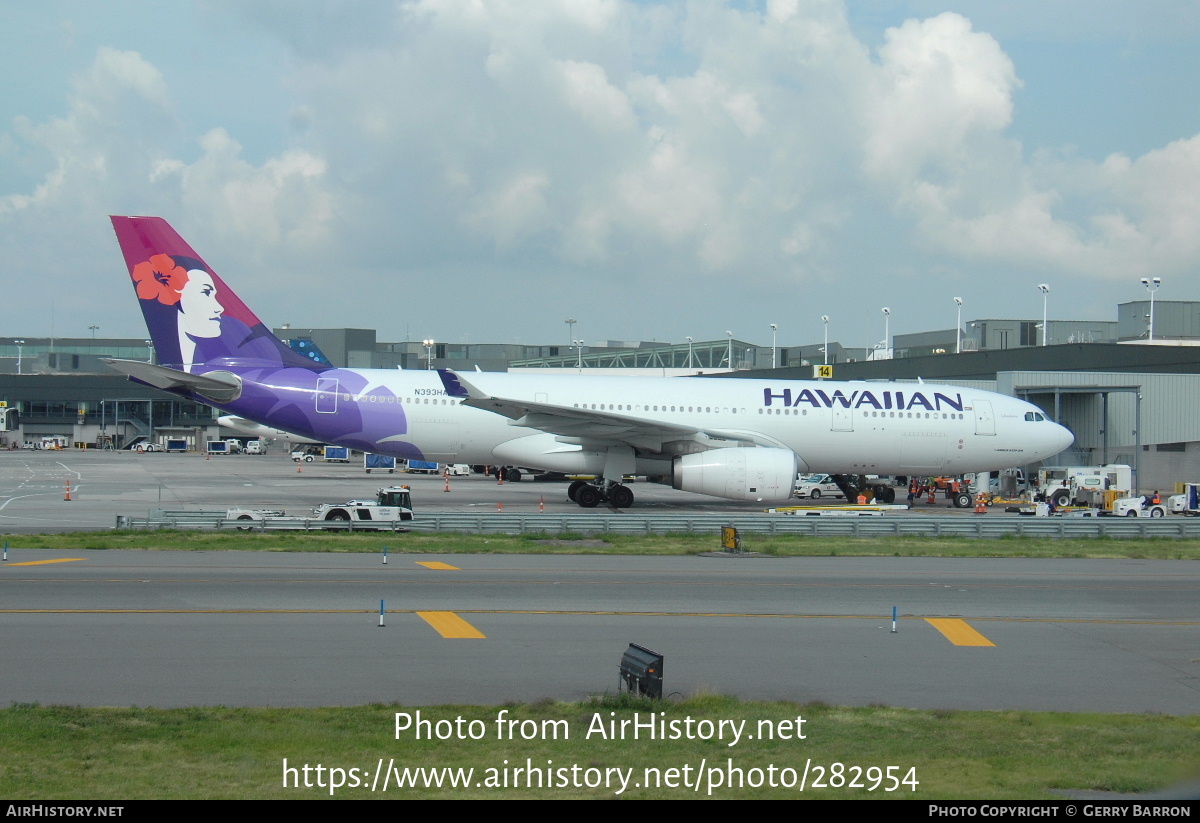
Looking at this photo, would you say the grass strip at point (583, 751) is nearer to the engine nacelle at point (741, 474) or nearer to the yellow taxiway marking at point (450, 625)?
the yellow taxiway marking at point (450, 625)

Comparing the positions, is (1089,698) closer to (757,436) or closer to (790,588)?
(790,588)

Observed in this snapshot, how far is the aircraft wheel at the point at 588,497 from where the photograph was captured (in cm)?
3356

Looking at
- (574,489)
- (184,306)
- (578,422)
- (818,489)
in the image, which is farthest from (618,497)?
(184,306)

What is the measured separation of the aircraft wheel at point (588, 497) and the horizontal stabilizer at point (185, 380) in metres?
11.0

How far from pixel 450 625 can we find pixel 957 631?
6899 mm

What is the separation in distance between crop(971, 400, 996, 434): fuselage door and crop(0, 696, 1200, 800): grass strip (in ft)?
85.5

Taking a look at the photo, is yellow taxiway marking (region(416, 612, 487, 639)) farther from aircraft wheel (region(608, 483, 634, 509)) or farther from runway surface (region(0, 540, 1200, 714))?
aircraft wheel (region(608, 483, 634, 509))

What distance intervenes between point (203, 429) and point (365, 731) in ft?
310

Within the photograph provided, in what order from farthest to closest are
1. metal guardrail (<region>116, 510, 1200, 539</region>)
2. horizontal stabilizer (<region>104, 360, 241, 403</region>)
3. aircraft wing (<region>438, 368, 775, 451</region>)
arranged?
horizontal stabilizer (<region>104, 360, 241, 403</region>) → aircraft wing (<region>438, 368, 775, 451</region>) → metal guardrail (<region>116, 510, 1200, 539</region>)

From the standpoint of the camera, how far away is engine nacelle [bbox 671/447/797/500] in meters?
30.4

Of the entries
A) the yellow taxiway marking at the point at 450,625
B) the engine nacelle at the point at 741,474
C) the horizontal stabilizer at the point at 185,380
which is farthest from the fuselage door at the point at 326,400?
the yellow taxiway marking at the point at 450,625

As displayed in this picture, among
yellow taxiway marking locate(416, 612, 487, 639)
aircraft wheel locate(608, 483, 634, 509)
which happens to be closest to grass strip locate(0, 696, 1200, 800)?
yellow taxiway marking locate(416, 612, 487, 639)

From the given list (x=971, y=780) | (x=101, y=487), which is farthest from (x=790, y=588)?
(x=101, y=487)

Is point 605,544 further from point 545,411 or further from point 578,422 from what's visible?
point 578,422
